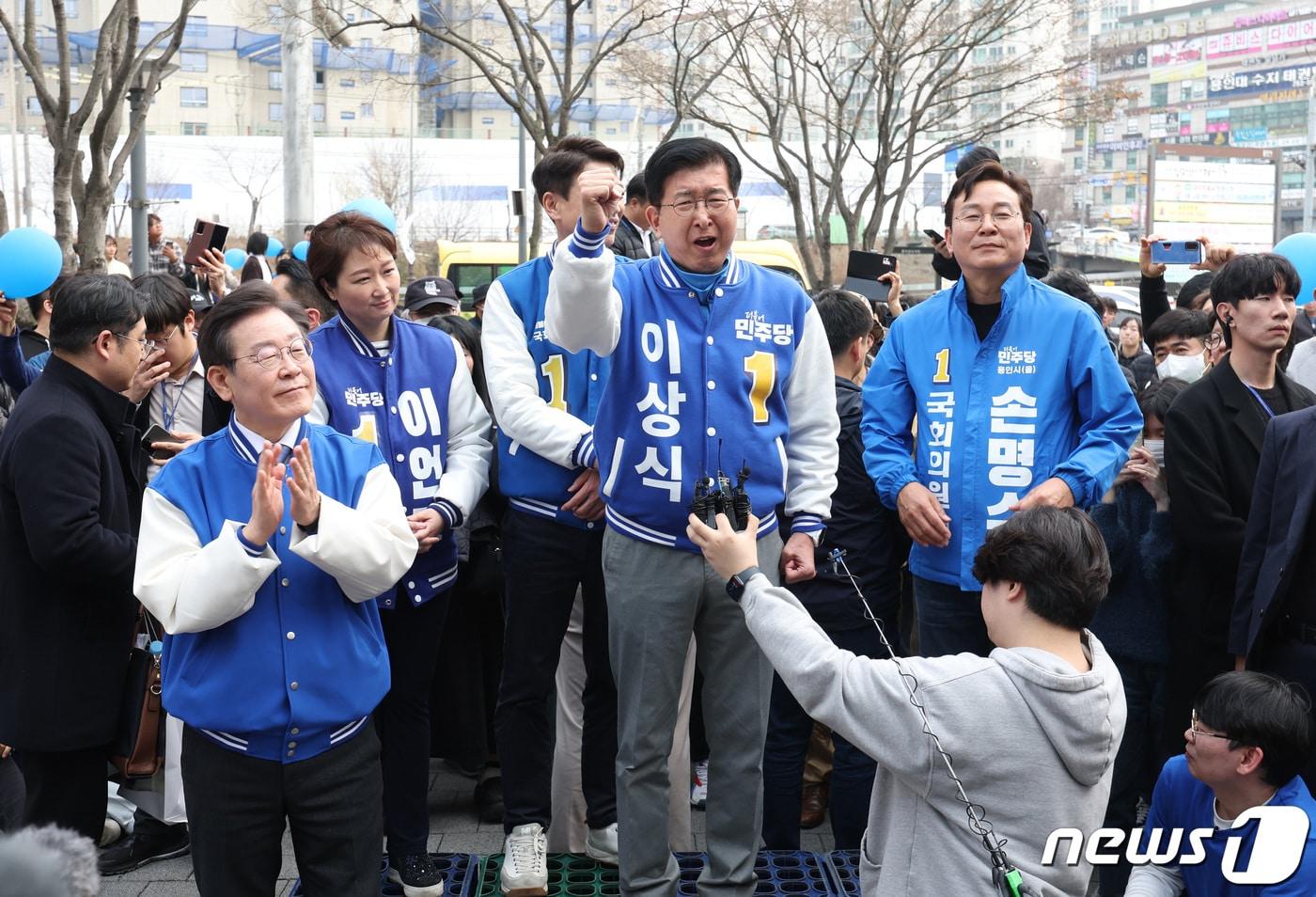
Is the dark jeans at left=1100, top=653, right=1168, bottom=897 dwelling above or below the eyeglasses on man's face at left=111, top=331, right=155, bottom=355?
below

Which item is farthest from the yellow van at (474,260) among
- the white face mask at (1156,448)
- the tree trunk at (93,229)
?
the white face mask at (1156,448)

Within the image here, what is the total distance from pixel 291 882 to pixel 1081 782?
2575 millimetres

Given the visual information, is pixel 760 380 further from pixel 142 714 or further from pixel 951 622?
pixel 142 714

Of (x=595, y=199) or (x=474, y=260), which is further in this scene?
(x=474, y=260)

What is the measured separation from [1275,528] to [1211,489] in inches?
14.1

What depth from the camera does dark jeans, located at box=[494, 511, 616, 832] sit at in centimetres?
396

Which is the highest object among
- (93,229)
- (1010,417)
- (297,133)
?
(297,133)

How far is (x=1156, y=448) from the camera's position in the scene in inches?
175

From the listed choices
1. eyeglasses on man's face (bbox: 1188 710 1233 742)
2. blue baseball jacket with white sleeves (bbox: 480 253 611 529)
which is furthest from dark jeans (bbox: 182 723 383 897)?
eyeglasses on man's face (bbox: 1188 710 1233 742)

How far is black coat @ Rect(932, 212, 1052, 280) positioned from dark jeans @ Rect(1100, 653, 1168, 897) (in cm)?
158

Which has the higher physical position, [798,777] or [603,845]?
[798,777]

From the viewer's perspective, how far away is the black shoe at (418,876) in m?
3.86

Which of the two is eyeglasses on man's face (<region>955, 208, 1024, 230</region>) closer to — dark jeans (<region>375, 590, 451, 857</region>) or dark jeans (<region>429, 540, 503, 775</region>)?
dark jeans (<region>375, 590, 451, 857</region>)

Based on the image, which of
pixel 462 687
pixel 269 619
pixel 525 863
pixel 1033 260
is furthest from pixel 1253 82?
pixel 269 619
